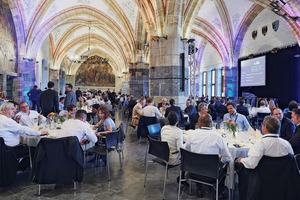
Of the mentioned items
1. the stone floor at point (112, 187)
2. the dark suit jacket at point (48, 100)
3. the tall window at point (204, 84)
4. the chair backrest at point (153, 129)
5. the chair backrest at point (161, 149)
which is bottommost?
the stone floor at point (112, 187)

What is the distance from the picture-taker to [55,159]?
10.0 ft

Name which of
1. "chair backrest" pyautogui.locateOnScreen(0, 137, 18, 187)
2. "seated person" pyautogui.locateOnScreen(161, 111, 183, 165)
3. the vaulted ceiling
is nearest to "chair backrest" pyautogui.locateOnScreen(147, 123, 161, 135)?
"seated person" pyautogui.locateOnScreen(161, 111, 183, 165)

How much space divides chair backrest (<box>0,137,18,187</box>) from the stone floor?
162 mm

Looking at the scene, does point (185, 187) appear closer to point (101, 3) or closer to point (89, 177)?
point (89, 177)

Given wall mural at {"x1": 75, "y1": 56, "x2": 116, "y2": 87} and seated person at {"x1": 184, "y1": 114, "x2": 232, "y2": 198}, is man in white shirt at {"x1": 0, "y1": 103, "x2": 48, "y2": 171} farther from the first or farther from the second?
Answer: wall mural at {"x1": 75, "y1": 56, "x2": 116, "y2": 87}

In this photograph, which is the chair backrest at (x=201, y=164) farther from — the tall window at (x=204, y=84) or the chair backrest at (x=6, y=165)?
the tall window at (x=204, y=84)

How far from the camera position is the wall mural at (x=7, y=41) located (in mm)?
10132

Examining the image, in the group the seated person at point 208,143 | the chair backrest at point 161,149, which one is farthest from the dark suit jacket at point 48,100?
the seated person at point 208,143

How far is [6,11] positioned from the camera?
10.7m

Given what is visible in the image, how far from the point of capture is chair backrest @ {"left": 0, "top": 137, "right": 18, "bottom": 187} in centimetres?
311

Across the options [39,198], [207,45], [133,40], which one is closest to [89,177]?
[39,198]

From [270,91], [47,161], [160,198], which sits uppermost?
[270,91]

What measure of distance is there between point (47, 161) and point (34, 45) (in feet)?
40.1

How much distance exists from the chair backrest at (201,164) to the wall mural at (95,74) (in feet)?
96.4
